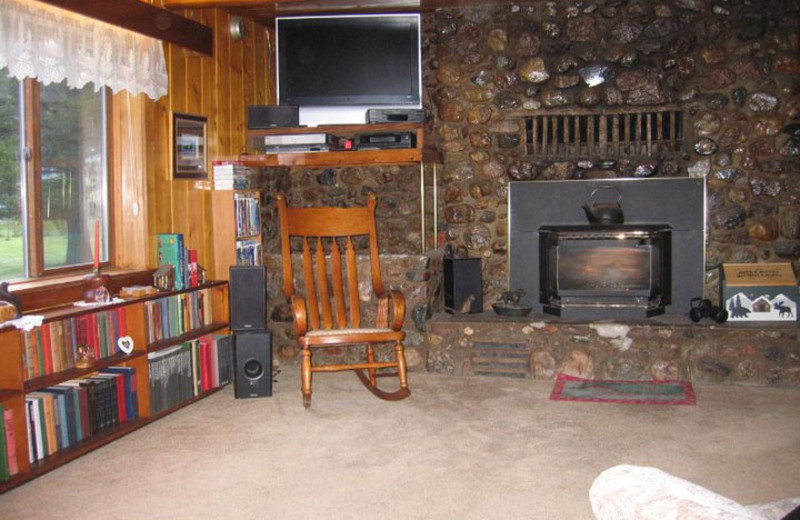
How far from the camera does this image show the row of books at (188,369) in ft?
12.4

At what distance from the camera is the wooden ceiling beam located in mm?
3401

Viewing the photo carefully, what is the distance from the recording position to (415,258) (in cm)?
465

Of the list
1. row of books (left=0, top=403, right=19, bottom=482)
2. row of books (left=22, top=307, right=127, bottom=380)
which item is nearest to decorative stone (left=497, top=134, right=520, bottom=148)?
row of books (left=22, top=307, right=127, bottom=380)

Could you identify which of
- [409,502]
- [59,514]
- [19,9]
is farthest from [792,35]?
[59,514]

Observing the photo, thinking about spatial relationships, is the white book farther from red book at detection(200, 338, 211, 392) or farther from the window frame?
the window frame

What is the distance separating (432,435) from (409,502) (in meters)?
0.76

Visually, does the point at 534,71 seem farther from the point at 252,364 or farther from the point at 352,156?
the point at 252,364

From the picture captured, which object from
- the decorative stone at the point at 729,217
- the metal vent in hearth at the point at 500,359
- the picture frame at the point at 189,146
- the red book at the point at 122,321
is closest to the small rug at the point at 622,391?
the metal vent in hearth at the point at 500,359

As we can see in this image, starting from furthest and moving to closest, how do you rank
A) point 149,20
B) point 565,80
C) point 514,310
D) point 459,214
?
point 459,214
point 565,80
point 514,310
point 149,20

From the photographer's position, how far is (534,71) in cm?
495

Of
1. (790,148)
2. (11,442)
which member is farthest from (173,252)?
(790,148)

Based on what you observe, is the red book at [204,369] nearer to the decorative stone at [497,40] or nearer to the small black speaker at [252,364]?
the small black speaker at [252,364]

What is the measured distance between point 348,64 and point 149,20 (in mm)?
1501

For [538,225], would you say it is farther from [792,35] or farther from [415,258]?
[792,35]
